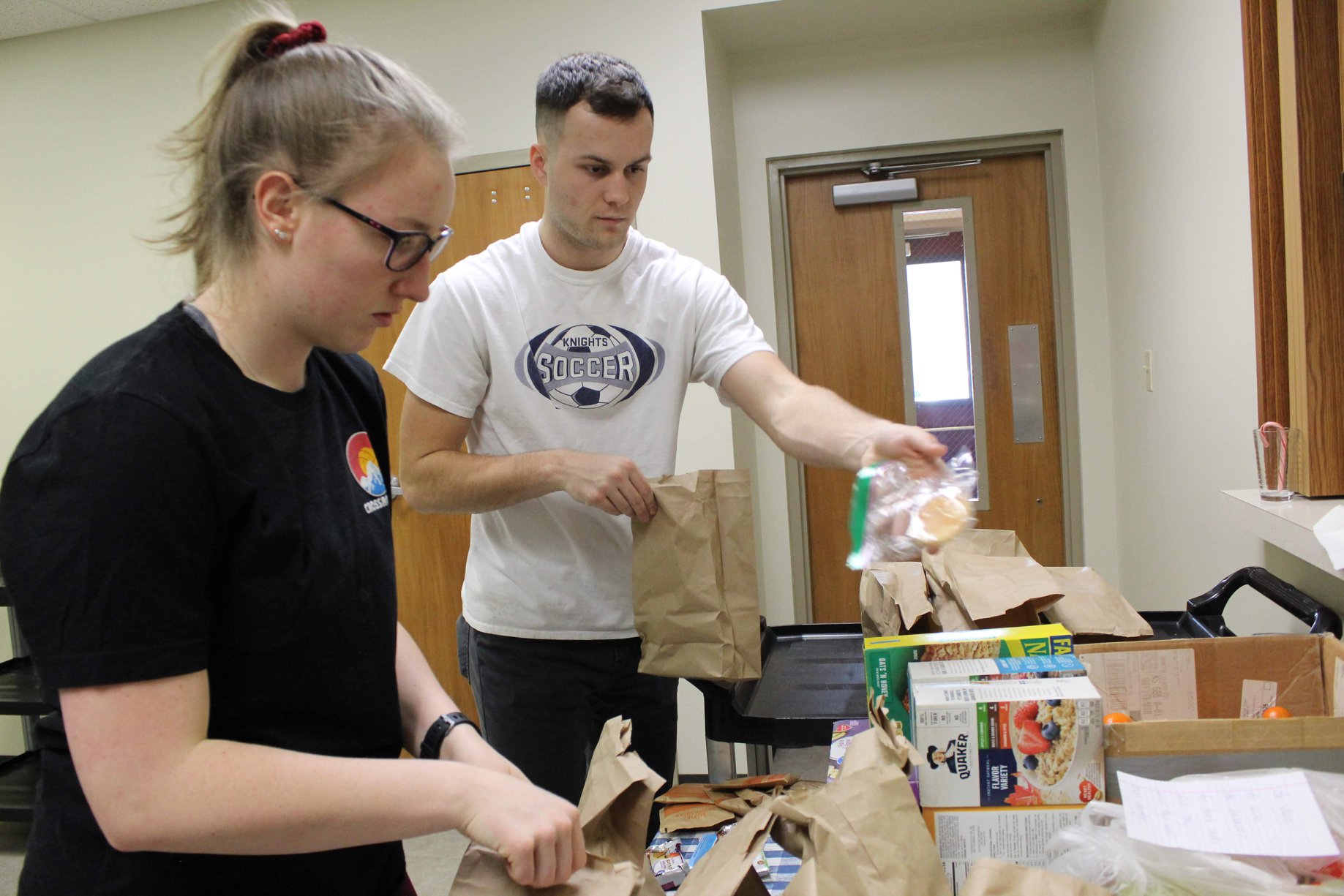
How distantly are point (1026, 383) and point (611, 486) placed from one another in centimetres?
252

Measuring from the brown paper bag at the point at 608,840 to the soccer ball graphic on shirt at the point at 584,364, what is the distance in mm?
628

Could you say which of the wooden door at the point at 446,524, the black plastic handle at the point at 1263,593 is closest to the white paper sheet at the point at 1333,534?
the black plastic handle at the point at 1263,593

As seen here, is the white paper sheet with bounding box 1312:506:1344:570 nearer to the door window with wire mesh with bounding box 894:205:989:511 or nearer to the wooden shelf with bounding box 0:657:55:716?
the door window with wire mesh with bounding box 894:205:989:511

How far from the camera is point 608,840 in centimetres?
87

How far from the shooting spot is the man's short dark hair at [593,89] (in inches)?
54.7

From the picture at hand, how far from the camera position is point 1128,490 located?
10.1 ft

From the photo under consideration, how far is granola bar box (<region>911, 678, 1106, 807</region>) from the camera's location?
0.92 meters

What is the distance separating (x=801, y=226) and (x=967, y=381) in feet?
2.71

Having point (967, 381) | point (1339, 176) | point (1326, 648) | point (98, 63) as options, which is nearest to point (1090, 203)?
point (967, 381)

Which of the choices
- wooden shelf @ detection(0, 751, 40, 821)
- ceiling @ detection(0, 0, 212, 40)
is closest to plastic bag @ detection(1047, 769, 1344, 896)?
wooden shelf @ detection(0, 751, 40, 821)

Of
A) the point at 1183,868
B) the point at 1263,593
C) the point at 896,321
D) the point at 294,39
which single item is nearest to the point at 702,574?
the point at 1183,868

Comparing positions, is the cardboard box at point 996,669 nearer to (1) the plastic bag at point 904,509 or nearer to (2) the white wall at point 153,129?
(1) the plastic bag at point 904,509

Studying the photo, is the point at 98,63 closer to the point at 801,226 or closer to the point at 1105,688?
the point at 801,226

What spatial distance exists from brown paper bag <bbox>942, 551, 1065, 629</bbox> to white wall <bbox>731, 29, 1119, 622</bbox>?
1.98 m
